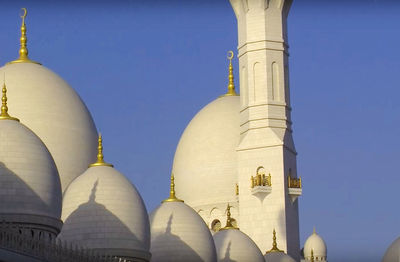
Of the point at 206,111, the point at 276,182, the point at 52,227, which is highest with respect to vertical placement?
the point at 206,111

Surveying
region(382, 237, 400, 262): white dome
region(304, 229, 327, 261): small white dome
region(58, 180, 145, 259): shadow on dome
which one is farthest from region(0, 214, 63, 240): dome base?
region(304, 229, 327, 261): small white dome

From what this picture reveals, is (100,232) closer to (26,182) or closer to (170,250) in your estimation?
(26,182)

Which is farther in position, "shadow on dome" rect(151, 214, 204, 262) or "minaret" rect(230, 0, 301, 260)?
"minaret" rect(230, 0, 301, 260)

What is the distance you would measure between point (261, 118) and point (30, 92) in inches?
319

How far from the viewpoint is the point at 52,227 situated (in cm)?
3491

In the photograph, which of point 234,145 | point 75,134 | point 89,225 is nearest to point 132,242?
point 89,225

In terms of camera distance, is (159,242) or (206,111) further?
(206,111)

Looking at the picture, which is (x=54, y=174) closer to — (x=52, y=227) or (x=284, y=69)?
(x=52, y=227)

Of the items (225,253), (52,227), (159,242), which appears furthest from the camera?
(225,253)

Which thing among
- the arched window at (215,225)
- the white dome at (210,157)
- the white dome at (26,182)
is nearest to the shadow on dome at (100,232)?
the white dome at (26,182)

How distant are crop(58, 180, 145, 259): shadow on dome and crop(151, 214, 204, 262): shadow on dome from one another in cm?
264

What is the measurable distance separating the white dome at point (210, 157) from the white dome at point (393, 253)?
19.4 feet

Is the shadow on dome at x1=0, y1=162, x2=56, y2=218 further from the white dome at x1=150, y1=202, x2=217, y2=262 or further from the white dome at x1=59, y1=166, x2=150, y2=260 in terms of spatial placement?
the white dome at x1=150, y1=202, x2=217, y2=262

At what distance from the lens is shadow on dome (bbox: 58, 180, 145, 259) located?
37.1 meters
